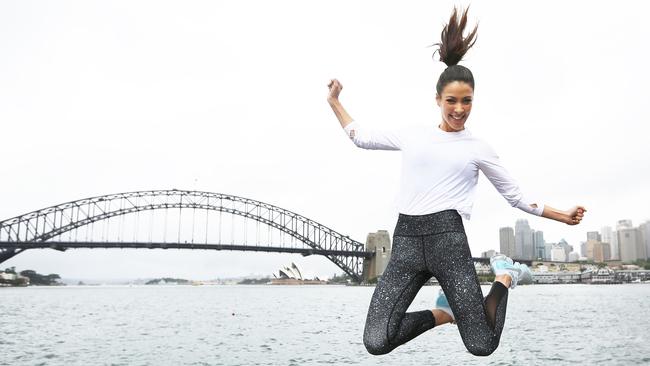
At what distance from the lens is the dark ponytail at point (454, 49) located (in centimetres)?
389

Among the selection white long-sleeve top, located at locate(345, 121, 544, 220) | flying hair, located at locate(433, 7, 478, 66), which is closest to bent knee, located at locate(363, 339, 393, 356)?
white long-sleeve top, located at locate(345, 121, 544, 220)

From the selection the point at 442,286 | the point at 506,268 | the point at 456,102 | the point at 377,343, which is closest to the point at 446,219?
the point at 442,286

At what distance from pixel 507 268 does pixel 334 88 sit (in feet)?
5.42

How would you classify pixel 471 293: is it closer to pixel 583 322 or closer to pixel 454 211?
pixel 454 211

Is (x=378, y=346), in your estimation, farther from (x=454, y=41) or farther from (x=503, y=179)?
(x=454, y=41)

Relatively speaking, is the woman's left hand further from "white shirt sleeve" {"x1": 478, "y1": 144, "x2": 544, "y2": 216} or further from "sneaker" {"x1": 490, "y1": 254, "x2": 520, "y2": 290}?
"sneaker" {"x1": 490, "y1": 254, "x2": 520, "y2": 290}

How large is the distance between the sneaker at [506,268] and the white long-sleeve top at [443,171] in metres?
0.40

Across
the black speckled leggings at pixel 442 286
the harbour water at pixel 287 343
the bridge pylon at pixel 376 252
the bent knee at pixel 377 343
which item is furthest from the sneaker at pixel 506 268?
the bridge pylon at pixel 376 252

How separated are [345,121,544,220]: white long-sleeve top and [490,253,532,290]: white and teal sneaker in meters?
0.40

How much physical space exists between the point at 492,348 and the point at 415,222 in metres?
0.91

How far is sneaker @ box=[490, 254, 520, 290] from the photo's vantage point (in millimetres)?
4090

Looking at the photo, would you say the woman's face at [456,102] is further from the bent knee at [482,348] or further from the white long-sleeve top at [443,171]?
the bent knee at [482,348]

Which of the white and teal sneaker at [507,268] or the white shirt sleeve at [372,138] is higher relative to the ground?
the white shirt sleeve at [372,138]

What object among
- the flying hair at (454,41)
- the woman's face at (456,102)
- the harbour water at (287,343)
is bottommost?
the harbour water at (287,343)
